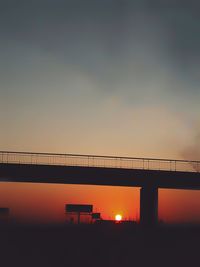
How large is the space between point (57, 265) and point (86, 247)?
7.98m

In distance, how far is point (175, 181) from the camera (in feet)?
207

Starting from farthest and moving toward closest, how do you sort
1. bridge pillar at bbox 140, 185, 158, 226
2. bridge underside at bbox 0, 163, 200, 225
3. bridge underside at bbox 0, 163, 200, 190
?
bridge pillar at bbox 140, 185, 158, 226 → bridge underside at bbox 0, 163, 200, 225 → bridge underside at bbox 0, 163, 200, 190

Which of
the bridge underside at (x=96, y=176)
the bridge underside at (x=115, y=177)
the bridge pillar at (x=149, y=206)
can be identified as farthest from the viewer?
the bridge pillar at (x=149, y=206)

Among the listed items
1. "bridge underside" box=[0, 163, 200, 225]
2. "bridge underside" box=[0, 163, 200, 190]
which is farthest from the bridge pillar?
"bridge underside" box=[0, 163, 200, 190]

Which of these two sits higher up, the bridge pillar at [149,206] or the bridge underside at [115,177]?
the bridge underside at [115,177]

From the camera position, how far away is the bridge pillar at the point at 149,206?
5912 cm

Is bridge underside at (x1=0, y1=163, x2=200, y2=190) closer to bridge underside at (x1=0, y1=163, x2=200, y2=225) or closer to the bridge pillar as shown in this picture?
bridge underside at (x1=0, y1=163, x2=200, y2=225)

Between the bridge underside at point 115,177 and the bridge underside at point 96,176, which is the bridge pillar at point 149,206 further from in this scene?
the bridge underside at point 96,176

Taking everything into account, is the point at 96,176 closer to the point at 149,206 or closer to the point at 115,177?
the point at 115,177

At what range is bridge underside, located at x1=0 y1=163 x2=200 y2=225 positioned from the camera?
58438mm

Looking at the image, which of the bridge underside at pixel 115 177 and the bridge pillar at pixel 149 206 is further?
the bridge pillar at pixel 149 206

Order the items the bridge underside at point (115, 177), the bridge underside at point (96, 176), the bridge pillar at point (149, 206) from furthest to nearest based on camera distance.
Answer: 1. the bridge pillar at point (149, 206)
2. the bridge underside at point (115, 177)
3. the bridge underside at point (96, 176)

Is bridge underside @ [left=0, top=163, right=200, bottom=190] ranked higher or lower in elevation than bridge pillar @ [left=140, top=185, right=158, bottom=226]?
higher

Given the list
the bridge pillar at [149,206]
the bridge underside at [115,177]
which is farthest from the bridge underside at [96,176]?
the bridge pillar at [149,206]
